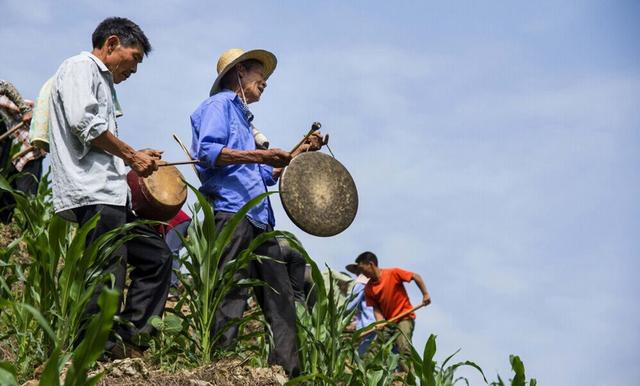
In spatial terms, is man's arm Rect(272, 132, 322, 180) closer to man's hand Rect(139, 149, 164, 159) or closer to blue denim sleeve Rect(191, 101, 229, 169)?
blue denim sleeve Rect(191, 101, 229, 169)

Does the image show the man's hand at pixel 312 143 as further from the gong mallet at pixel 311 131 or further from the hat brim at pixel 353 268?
the hat brim at pixel 353 268

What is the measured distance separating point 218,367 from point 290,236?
66cm

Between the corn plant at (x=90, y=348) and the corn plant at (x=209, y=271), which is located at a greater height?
the corn plant at (x=209, y=271)

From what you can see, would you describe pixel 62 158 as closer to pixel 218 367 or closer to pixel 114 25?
pixel 114 25

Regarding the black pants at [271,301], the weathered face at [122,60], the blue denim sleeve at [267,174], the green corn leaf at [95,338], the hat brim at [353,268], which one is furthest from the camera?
the hat brim at [353,268]

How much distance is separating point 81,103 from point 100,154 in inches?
9.5

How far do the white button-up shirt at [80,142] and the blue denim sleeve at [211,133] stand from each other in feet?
1.59

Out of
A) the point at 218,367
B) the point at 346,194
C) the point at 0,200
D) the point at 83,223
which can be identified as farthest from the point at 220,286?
the point at 0,200

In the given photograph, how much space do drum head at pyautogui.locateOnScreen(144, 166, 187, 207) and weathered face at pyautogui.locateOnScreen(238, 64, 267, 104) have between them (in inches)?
21.3

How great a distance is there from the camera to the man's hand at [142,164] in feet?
14.9

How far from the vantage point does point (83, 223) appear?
4.57 metres

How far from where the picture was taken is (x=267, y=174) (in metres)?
5.43

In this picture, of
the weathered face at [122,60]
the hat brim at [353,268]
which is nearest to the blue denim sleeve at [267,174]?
the weathered face at [122,60]

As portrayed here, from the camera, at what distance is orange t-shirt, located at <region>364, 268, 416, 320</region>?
9242mm
